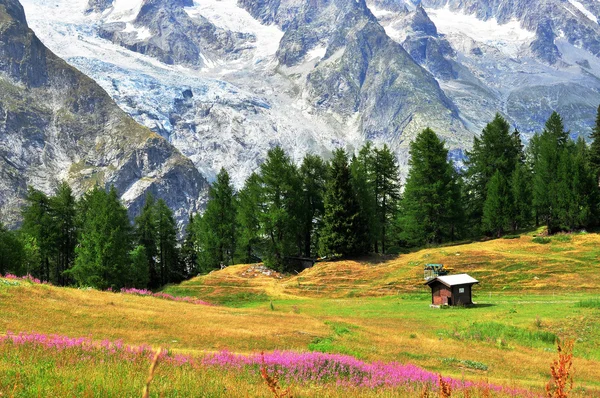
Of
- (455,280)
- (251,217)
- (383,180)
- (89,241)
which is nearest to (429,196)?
(383,180)

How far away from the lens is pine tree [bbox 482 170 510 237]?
5747 centimetres

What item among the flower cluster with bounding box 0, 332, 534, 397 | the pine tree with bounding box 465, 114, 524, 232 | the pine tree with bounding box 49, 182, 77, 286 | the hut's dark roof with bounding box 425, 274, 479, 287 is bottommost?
the hut's dark roof with bounding box 425, 274, 479, 287

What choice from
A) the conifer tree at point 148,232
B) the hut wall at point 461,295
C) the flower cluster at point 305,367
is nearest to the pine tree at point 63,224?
the conifer tree at point 148,232

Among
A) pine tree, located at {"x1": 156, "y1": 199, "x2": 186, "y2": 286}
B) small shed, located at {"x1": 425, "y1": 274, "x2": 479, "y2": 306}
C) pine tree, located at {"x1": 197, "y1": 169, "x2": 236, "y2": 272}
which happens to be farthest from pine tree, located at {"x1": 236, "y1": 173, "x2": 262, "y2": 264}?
small shed, located at {"x1": 425, "y1": 274, "x2": 479, "y2": 306}

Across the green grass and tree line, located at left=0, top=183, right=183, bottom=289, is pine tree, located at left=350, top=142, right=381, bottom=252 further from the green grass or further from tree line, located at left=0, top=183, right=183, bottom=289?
tree line, located at left=0, top=183, right=183, bottom=289

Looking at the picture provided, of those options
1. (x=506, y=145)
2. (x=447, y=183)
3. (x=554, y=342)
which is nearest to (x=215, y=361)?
(x=554, y=342)

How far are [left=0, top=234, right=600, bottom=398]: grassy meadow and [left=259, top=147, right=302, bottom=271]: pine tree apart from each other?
13.5 feet

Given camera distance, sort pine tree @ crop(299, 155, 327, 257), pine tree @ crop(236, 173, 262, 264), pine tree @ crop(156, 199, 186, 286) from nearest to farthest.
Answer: pine tree @ crop(236, 173, 262, 264), pine tree @ crop(299, 155, 327, 257), pine tree @ crop(156, 199, 186, 286)

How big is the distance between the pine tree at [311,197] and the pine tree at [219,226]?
451 inches

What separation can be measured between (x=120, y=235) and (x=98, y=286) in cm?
708

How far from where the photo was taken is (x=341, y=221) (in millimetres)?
52969

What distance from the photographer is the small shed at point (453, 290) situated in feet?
114

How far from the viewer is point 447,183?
196 ft

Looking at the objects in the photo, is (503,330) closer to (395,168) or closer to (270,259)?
(270,259)
